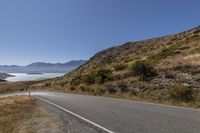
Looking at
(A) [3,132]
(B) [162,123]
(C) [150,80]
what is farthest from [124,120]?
(C) [150,80]

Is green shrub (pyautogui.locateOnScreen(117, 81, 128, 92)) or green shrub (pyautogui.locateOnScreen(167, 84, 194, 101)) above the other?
green shrub (pyautogui.locateOnScreen(117, 81, 128, 92))

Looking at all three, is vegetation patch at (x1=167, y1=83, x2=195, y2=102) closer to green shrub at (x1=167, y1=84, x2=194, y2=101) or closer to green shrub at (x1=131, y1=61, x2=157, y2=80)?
green shrub at (x1=167, y1=84, x2=194, y2=101)

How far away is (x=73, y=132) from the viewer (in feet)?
26.4

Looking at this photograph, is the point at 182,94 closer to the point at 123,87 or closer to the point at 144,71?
the point at 123,87

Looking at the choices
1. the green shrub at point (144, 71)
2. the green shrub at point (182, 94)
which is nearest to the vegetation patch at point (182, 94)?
the green shrub at point (182, 94)

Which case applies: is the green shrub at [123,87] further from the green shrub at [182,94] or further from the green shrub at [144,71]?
the green shrub at [182,94]

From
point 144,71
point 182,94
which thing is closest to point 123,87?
point 144,71

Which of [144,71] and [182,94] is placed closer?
[182,94]

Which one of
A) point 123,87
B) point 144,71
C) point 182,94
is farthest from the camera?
point 144,71

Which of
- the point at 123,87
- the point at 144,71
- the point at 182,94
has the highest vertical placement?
the point at 144,71

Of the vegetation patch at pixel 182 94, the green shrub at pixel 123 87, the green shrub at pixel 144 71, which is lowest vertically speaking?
the vegetation patch at pixel 182 94

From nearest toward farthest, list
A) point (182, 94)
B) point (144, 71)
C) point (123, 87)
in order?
point (182, 94), point (123, 87), point (144, 71)

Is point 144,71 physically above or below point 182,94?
above

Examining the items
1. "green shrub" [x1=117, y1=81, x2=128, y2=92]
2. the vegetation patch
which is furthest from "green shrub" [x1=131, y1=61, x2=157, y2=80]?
the vegetation patch
